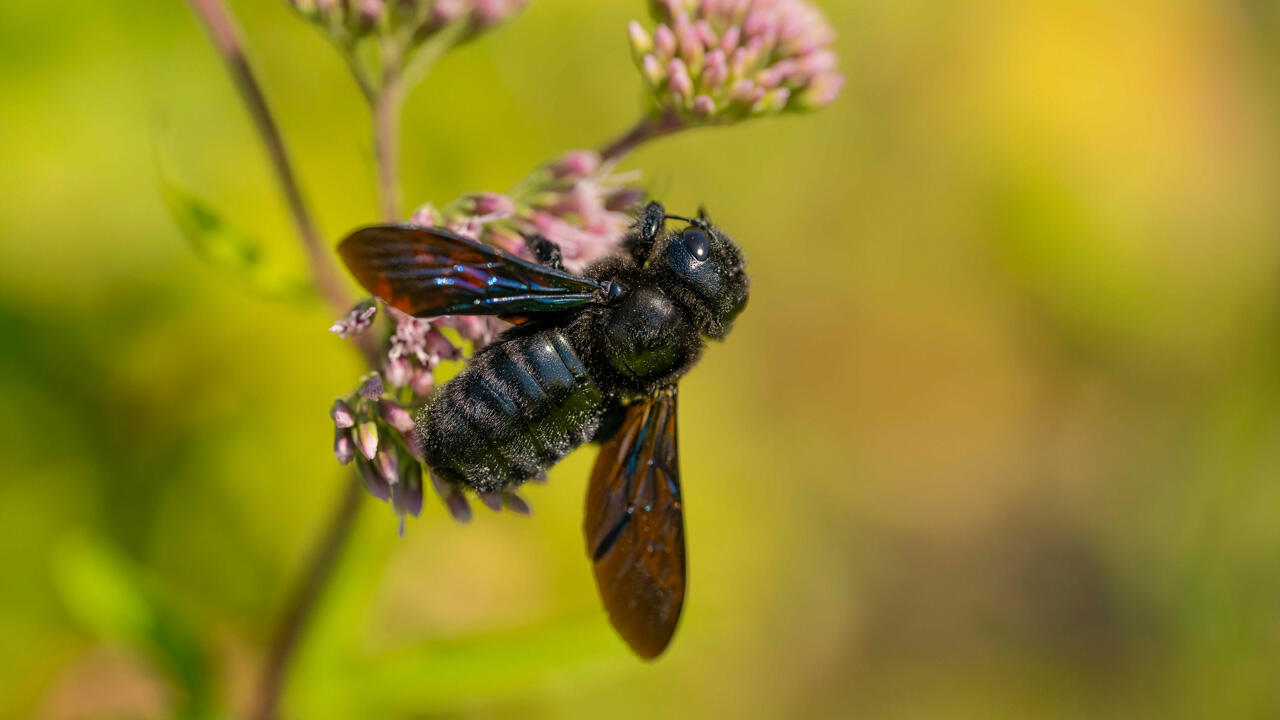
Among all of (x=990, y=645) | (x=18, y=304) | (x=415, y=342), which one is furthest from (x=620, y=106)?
(x=990, y=645)

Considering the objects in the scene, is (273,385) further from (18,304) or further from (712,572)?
(712,572)

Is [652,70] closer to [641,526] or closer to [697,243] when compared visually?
[697,243]

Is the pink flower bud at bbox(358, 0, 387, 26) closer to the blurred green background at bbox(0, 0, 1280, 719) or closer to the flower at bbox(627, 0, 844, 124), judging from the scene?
the flower at bbox(627, 0, 844, 124)

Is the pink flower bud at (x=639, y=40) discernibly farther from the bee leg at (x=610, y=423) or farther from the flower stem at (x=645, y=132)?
Answer: the bee leg at (x=610, y=423)

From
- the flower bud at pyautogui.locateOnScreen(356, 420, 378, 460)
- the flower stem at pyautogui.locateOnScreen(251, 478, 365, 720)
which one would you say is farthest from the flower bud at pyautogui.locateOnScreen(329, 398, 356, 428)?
the flower stem at pyautogui.locateOnScreen(251, 478, 365, 720)

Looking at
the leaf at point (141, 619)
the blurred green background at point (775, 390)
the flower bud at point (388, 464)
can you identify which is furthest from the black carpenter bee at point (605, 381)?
the leaf at point (141, 619)

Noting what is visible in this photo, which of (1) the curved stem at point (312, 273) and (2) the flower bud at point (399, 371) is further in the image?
(1) the curved stem at point (312, 273)
